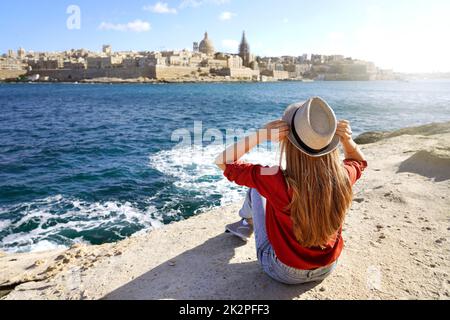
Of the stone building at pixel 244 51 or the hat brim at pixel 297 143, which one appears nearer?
the hat brim at pixel 297 143

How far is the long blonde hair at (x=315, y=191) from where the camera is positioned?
71.4 inches

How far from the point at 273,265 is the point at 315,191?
26.3 inches

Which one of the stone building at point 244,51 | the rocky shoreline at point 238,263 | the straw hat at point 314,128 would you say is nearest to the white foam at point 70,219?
the rocky shoreline at point 238,263

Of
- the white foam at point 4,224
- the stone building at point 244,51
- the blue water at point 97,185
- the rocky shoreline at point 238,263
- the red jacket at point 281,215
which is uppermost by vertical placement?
the stone building at point 244,51

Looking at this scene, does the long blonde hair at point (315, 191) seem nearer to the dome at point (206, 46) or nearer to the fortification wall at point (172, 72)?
the fortification wall at point (172, 72)

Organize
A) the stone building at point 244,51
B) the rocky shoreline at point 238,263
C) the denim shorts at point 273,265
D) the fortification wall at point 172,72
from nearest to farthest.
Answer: the denim shorts at point 273,265, the rocky shoreline at point 238,263, the fortification wall at point 172,72, the stone building at point 244,51

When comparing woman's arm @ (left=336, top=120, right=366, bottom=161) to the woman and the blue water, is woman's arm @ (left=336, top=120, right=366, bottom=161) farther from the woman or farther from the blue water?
the blue water

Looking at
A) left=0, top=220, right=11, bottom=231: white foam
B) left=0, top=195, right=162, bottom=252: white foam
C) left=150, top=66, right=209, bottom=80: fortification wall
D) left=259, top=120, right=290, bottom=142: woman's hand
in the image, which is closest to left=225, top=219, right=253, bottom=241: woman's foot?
left=259, top=120, right=290, bottom=142: woman's hand

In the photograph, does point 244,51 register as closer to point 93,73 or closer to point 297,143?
point 93,73

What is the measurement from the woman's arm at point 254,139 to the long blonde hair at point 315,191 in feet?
0.21

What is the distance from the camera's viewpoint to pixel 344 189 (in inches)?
74.0

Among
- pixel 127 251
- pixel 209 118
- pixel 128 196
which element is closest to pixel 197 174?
pixel 128 196

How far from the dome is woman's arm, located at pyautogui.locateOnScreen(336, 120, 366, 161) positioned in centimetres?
11032
